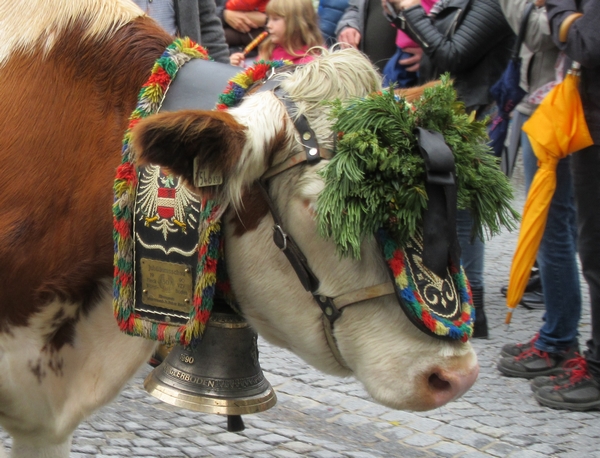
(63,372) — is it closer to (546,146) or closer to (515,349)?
(546,146)

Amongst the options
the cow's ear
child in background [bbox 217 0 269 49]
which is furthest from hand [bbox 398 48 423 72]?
the cow's ear

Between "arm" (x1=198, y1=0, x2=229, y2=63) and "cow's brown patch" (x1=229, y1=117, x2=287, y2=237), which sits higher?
"arm" (x1=198, y1=0, x2=229, y2=63)

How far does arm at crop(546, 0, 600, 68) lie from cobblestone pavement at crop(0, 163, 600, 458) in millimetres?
1575

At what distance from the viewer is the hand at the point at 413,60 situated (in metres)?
5.03

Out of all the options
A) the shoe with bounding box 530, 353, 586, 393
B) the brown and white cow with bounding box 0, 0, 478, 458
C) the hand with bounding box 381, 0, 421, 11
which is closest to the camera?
A: the brown and white cow with bounding box 0, 0, 478, 458

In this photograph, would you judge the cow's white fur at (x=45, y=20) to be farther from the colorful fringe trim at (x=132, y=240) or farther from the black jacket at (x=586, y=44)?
the black jacket at (x=586, y=44)

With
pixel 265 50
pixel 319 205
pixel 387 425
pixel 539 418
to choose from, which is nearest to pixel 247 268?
pixel 319 205

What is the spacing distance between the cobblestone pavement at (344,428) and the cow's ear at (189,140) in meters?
1.97

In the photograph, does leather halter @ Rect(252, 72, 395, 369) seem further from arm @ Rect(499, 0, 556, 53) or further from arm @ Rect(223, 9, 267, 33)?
arm @ Rect(223, 9, 267, 33)

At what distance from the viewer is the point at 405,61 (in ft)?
16.6

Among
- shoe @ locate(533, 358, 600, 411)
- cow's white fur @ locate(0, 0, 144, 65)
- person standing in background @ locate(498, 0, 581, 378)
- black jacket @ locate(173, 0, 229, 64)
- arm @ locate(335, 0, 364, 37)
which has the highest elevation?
arm @ locate(335, 0, 364, 37)

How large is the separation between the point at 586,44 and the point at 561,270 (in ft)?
3.82

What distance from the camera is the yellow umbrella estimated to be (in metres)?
3.68

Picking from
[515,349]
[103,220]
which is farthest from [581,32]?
[103,220]
